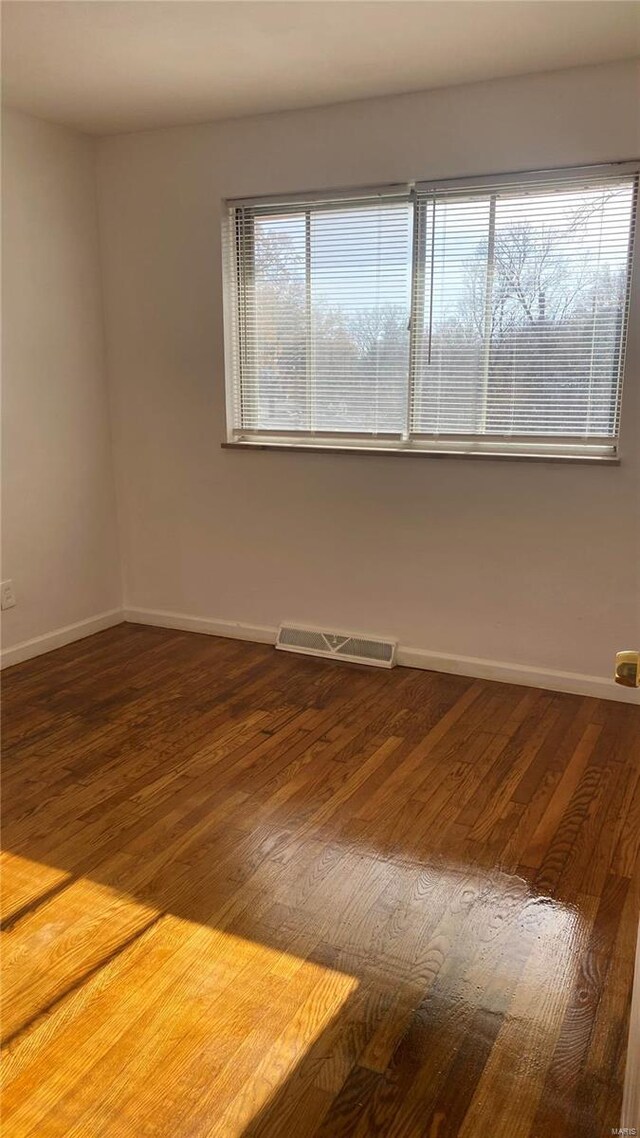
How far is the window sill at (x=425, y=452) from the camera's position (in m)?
3.31

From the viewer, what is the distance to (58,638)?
13.6 ft

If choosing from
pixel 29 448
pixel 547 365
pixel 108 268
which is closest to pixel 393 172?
pixel 547 365

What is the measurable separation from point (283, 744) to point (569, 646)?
1360 mm

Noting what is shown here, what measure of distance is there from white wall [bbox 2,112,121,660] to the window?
2.61 feet

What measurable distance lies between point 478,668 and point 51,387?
2474 mm

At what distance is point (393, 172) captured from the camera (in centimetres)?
346

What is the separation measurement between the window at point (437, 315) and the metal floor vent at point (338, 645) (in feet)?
3.08

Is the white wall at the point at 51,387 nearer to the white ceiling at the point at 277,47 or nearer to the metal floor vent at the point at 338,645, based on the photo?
the white ceiling at the point at 277,47

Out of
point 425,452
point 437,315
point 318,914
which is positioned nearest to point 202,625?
point 425,452

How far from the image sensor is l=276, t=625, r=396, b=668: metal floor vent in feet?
12.7

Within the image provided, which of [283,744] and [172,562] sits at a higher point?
[172,562]

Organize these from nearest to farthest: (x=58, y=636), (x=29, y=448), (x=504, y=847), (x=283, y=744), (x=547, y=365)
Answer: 1. (x=504, y=847)
2. (x=283, y=744)
3. (x=547, y=365)
4. (x=29, y=448)
5. (x=58, y=636)

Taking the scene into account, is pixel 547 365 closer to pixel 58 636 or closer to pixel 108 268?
pixel 108 268

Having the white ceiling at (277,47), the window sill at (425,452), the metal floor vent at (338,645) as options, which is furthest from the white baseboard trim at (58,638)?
the white ceiling at (277,47)
